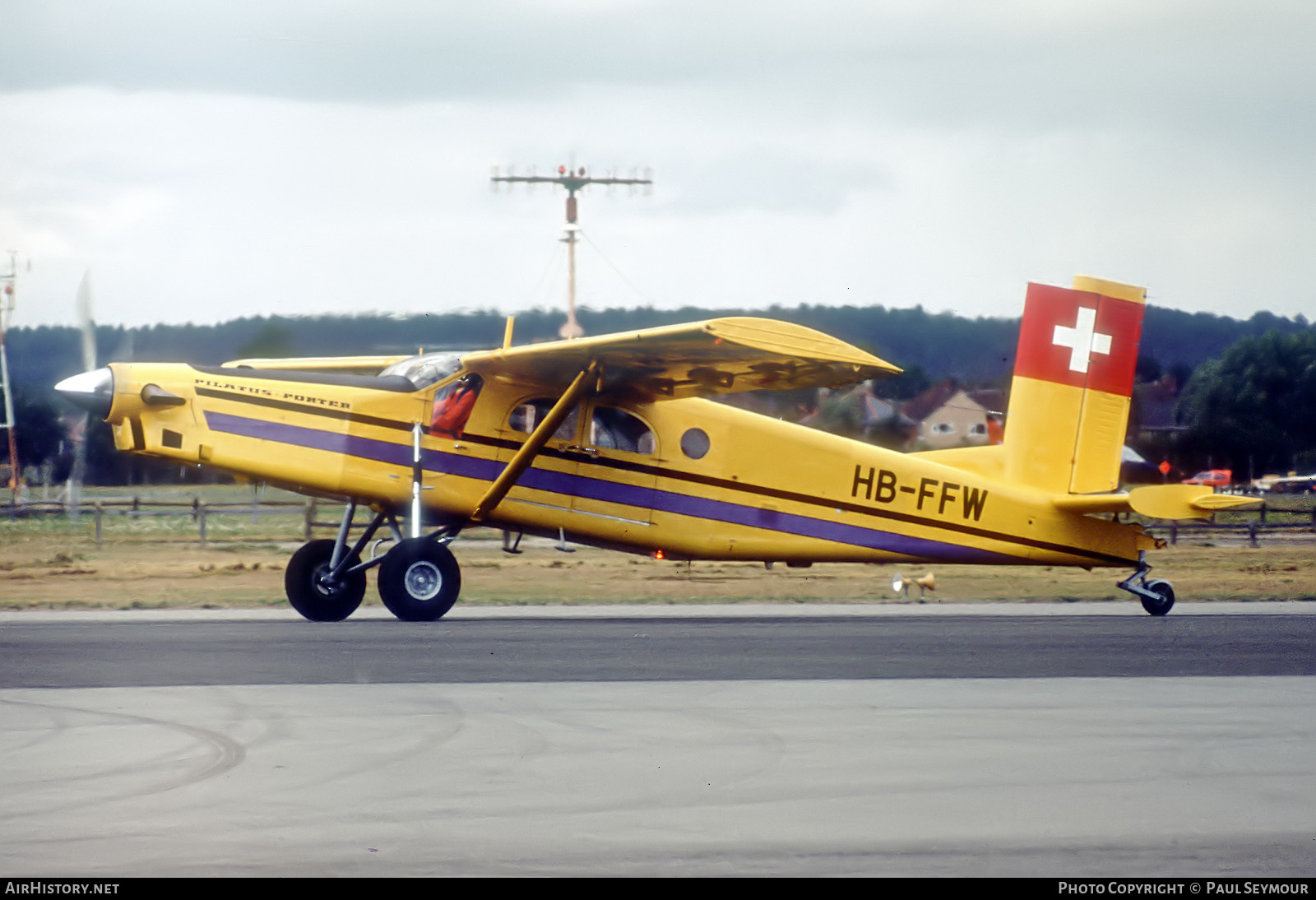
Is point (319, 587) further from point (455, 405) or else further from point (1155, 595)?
point (1155, 595)

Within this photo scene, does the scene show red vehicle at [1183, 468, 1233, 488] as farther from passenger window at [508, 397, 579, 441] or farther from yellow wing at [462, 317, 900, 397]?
passenger window at [508, 397, 579, 441]

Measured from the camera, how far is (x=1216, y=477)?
27688mm

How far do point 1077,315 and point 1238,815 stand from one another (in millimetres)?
12009

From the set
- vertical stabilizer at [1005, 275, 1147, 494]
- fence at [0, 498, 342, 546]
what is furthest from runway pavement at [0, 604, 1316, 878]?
fence at [0, 498, 342, 546]

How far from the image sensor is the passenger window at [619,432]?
1538cm

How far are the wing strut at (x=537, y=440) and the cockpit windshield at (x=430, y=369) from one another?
45.3 inches

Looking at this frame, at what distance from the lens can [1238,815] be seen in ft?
18.7

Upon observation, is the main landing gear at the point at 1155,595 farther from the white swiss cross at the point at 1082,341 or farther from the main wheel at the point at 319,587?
the main wheel at the point at 319,587

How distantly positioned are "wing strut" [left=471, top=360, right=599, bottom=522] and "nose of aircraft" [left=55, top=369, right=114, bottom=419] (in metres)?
3.70

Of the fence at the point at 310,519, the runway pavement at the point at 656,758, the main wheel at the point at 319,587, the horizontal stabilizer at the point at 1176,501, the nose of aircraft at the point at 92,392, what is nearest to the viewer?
the runway pavement at the point at 656,758

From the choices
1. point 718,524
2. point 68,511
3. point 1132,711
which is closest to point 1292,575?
point 718,524

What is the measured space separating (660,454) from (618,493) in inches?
24.5

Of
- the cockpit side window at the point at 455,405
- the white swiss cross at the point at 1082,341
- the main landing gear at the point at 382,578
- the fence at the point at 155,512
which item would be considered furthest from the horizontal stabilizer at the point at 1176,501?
the fence at the point at 155,512

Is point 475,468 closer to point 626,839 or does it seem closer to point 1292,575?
point 626,839
